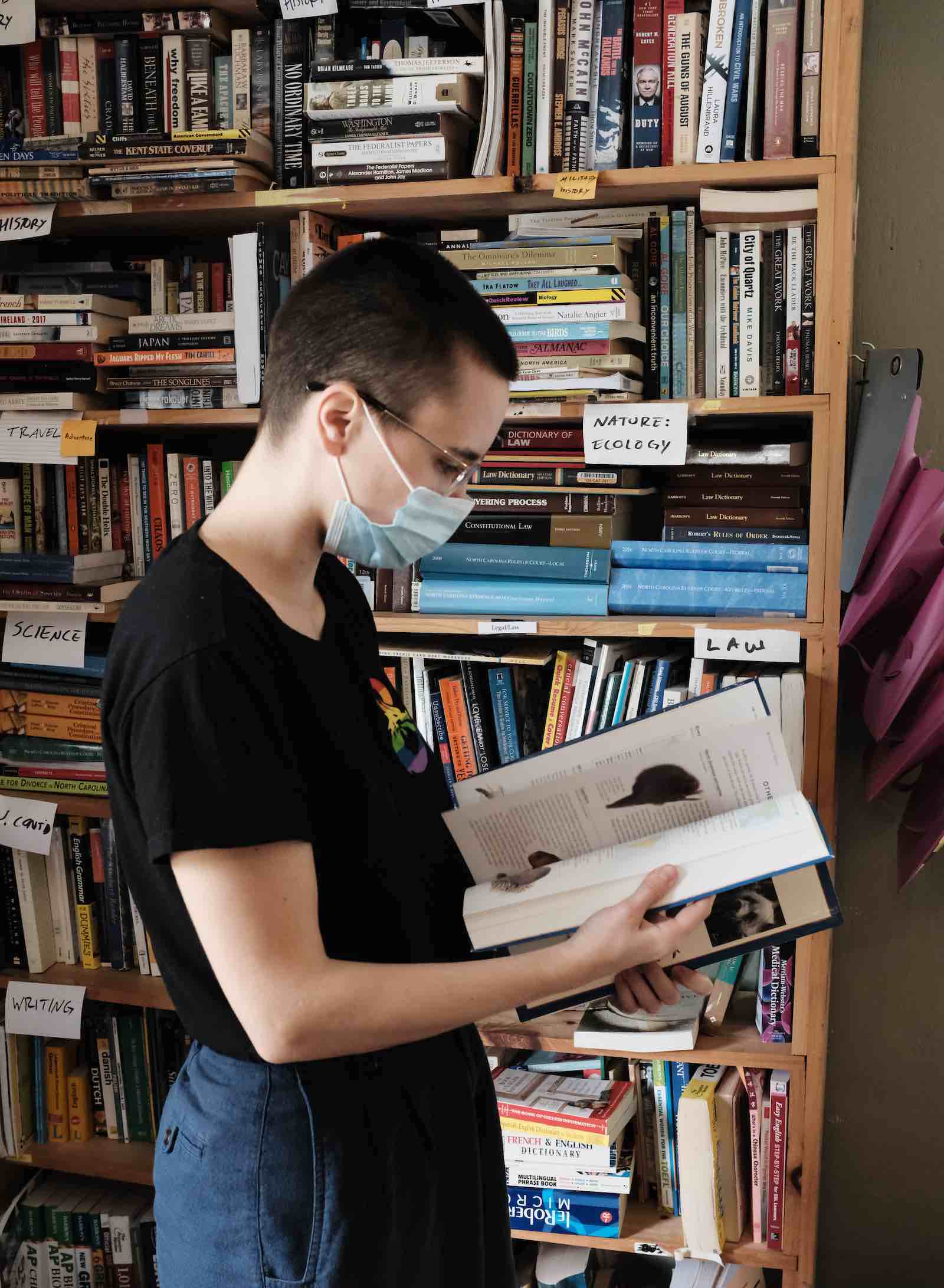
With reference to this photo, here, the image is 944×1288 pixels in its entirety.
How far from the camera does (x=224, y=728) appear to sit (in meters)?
0.82

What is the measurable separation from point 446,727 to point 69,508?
0.74 metres

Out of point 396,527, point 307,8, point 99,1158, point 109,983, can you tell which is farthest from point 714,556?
point 99,1158

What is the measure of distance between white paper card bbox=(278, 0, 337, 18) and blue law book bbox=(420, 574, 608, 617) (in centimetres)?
84

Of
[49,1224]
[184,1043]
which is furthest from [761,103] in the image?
[49,1224]

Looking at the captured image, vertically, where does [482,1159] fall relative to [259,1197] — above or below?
below

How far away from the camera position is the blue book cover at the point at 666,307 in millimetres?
1671

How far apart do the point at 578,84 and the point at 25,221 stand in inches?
34.7

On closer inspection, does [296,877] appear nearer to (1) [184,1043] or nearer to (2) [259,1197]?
(2) [259,1197]

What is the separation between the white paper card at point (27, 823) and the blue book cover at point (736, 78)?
4.86 feet

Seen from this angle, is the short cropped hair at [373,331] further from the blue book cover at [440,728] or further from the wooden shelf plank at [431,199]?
the blue book cover at [440,728]

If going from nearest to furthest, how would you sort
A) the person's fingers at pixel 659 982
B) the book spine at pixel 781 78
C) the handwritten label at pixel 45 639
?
the person's fingers at pixel 659 982 → the book spine at pixel 781 78 → the handwritten label at pixel 45 639

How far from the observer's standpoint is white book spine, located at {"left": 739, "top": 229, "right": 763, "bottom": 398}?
1.63 m

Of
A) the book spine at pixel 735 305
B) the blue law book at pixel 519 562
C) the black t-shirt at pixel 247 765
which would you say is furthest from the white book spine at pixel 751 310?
the black t-shirt at pixel 247 765

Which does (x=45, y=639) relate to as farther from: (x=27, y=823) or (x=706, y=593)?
(x=706, y=593)
